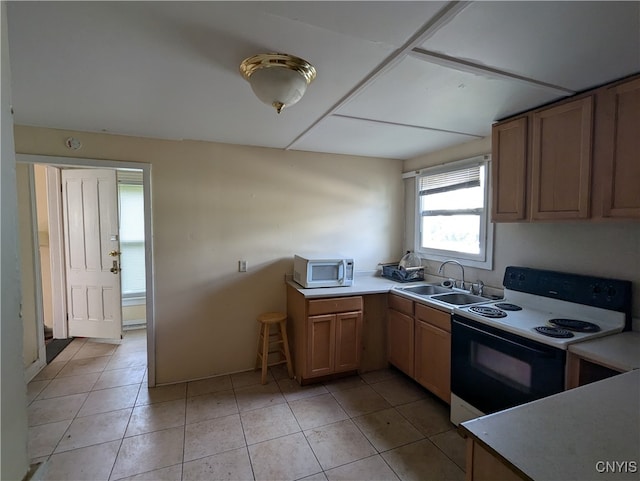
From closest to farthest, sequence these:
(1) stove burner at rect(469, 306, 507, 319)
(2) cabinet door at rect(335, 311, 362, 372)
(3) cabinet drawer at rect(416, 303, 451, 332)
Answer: (1) stove burner at rect(469, 306, 507, 319), (3) cabinet drawer at rect(416, 303, 451, 332), (2) cabinet door at rect(335, 311, 362, 372)

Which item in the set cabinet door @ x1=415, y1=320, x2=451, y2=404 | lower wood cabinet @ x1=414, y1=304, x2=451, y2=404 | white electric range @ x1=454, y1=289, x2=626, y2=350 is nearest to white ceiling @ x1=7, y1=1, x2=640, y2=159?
white electric range @ x1=454, y1=289, x2=626, y2=350

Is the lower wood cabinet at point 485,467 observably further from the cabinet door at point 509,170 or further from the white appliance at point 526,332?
the cabinet door at point 509,170

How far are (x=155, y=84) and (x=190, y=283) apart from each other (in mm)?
1817

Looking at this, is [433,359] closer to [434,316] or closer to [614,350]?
[434,316]

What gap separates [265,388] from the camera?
9.14 feet

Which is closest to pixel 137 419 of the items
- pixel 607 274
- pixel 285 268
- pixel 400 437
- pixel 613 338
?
pixel 285 268

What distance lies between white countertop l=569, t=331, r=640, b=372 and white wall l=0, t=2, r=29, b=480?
6.77 ft

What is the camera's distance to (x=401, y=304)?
9.42ft

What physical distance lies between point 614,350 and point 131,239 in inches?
199

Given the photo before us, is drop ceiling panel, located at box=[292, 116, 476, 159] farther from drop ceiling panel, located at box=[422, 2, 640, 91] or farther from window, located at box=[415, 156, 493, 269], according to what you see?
drop ceiling panel, located at box=[422, 2, 640, 91]

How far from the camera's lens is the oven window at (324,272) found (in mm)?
2887

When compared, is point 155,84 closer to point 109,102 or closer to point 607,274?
point 109,102

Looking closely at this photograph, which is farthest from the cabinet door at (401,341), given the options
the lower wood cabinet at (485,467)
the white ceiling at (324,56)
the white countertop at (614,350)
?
the lower wood cabinet at (485,467)

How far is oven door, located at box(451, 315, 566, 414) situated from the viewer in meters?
1.62
